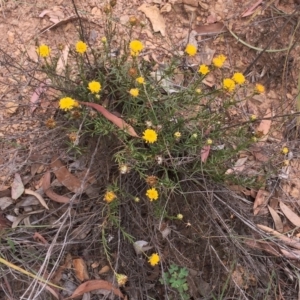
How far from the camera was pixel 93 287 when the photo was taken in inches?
75.9

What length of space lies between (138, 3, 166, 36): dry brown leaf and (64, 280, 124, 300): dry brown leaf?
1194mm

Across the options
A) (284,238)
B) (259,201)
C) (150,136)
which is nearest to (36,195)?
(150,136)

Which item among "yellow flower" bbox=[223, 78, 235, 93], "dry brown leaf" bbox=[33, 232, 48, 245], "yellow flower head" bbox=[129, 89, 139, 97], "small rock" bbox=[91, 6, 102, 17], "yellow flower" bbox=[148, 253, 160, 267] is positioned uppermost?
"small rock" bbox=[91, 6, 102, 17]

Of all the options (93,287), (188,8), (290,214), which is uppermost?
(188,8)

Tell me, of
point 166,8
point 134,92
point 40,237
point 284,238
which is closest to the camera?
point 134,92

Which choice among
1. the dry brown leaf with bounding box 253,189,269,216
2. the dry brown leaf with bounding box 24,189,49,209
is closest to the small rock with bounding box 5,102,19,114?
the dry brown leaf with bounding box 24,189,49,209

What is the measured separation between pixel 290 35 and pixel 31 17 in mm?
1273

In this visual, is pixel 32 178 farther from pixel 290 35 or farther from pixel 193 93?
pixel 290 35

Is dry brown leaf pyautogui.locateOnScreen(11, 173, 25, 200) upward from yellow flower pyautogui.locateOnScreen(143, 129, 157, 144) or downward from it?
downward

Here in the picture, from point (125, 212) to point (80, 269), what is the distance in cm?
31

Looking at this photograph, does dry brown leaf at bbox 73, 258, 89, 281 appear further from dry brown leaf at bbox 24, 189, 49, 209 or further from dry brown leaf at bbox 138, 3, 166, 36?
dry brown leaf at bbox 138, 3, 166, 36

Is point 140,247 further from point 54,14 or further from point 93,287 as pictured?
point 54,14

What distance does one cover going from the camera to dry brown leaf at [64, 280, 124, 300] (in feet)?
6.27

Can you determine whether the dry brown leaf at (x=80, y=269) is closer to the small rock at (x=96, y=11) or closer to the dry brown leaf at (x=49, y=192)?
the dry brown leaf at (x=49, y=192)
